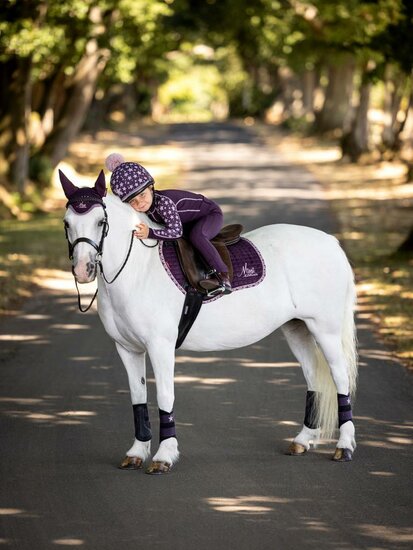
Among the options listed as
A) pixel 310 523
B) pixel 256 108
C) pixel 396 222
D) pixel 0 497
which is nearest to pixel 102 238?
pixel 0 497

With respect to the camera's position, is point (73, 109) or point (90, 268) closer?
point (90, 268)

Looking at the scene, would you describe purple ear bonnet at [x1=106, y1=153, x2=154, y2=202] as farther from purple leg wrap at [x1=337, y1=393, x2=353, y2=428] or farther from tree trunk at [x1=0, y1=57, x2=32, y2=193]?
tree trunk at [x1=0, y1=57, x2=32, y2=193]

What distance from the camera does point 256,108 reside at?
76562mm

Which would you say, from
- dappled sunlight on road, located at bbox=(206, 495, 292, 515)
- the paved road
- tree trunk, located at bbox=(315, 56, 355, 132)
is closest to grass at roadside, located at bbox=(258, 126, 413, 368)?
the paved road

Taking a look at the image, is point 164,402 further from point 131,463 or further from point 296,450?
point 296,450

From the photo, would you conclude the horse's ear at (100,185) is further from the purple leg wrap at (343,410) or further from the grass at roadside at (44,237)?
the grass at roadside at (44,237)

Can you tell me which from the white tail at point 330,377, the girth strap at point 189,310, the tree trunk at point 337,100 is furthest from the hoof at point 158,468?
the tree trunk at point 337,100

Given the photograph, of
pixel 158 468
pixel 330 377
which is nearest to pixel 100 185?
pixel 158 468

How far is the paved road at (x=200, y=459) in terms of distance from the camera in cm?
613

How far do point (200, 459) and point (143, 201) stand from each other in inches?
78.8

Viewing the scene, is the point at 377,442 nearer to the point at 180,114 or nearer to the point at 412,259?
the point at 412,259

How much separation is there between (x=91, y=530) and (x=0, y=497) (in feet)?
3.11

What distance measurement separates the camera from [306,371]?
8258mm

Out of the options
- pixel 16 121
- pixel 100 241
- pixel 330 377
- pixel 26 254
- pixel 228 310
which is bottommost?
pixel 26 254
